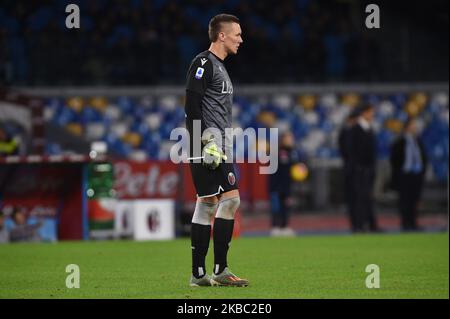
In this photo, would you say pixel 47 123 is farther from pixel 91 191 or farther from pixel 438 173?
pixel 438 173

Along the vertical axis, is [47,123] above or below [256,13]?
below

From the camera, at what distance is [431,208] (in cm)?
2477

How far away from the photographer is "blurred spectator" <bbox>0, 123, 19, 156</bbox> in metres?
19.7

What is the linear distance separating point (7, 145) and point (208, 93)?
11117mm

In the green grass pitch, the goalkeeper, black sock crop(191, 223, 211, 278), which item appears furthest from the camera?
black sock crop(191, 223, 211, 278)

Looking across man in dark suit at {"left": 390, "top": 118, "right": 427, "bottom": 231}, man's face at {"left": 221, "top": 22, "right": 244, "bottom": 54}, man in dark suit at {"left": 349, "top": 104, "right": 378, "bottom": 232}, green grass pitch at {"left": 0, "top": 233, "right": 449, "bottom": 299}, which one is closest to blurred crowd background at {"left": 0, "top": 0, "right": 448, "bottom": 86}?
man in dark suit at {"left": 390, "top": 118, "right": 427, "bottom": 231}

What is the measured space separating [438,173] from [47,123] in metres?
9.77

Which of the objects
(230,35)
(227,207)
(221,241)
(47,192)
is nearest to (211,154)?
(227,207)

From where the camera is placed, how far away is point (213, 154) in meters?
9.27

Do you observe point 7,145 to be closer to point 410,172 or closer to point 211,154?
point 410,172

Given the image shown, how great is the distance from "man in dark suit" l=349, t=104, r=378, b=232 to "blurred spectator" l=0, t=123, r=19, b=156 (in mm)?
6459

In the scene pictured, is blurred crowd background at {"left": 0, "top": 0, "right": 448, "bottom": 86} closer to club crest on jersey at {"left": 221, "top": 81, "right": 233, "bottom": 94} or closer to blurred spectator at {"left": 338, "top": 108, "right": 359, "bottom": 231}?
blurred spectator at {"left": 338, "top": 108, "right": 359, "bottom": 231}

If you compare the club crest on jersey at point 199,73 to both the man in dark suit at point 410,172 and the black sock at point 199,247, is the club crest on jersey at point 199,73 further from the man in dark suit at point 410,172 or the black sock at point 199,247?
the man in dark suit at point 410,172
